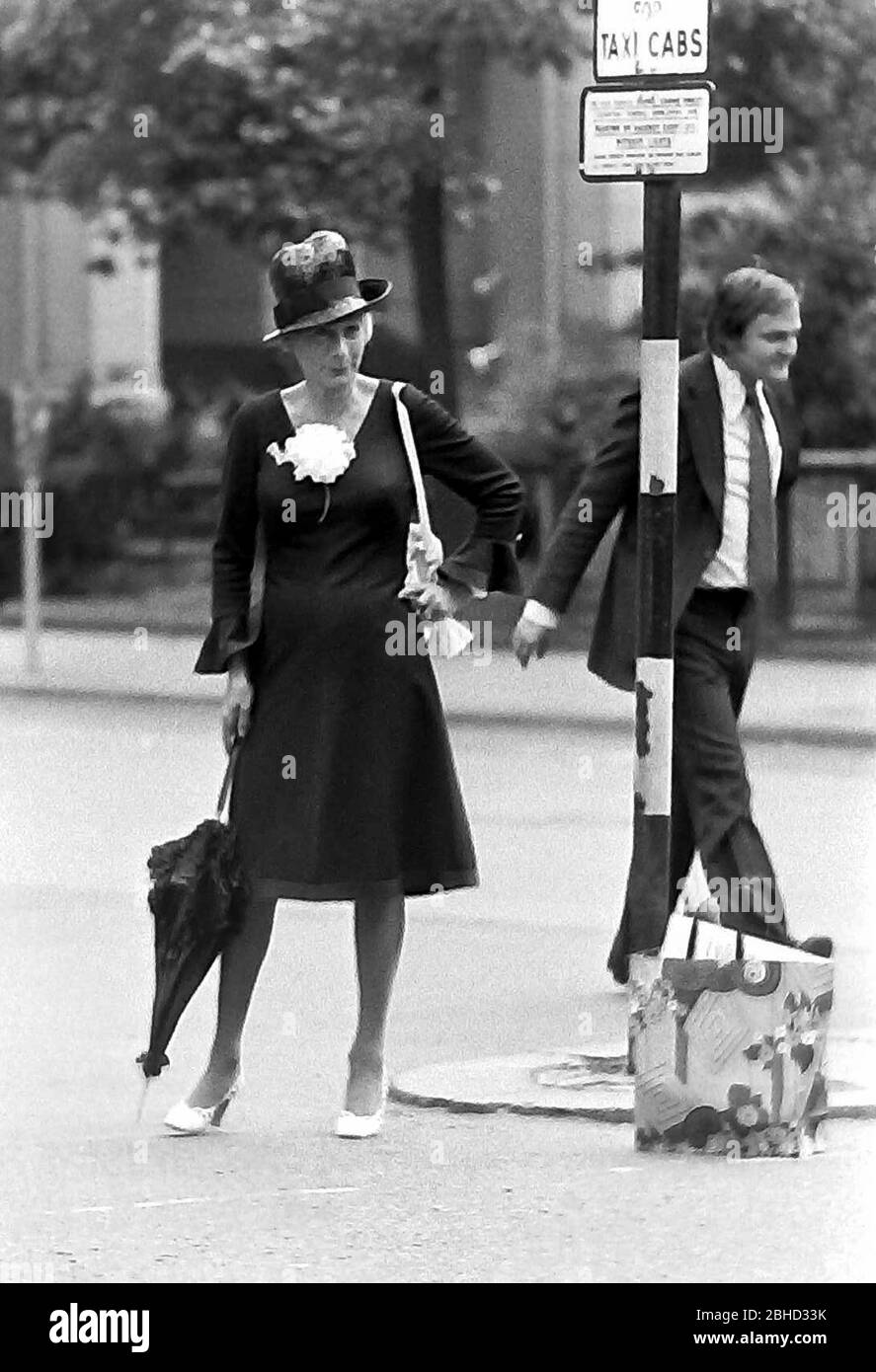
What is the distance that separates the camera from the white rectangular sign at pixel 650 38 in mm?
6930

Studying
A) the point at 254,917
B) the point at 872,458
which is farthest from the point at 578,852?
the point at 872,458

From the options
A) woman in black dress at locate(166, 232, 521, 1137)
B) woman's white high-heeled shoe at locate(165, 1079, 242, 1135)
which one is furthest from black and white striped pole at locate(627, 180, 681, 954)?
woman's white high-heeled shoe at locate(165, 1079, 242, 1135)

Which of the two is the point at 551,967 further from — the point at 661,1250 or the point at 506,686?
the point at 506,686

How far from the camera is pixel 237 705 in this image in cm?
691

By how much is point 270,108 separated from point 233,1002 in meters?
18.6

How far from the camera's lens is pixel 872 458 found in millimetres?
23812

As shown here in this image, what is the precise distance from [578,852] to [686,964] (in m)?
5.72

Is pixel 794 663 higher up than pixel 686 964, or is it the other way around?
pixel 686 964

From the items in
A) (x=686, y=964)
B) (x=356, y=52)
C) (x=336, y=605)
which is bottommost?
(x=686, y=964)

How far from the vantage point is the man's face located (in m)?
7.79

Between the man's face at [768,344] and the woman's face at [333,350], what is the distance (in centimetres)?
128

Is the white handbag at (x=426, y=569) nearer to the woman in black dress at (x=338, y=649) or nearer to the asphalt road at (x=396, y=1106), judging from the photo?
the woman in black dress at (x=338, y=649)

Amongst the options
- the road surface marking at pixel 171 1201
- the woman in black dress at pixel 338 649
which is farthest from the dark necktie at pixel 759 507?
the road surface marking at pixel 171 1201

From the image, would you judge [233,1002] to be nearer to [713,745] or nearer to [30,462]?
[713,745]
